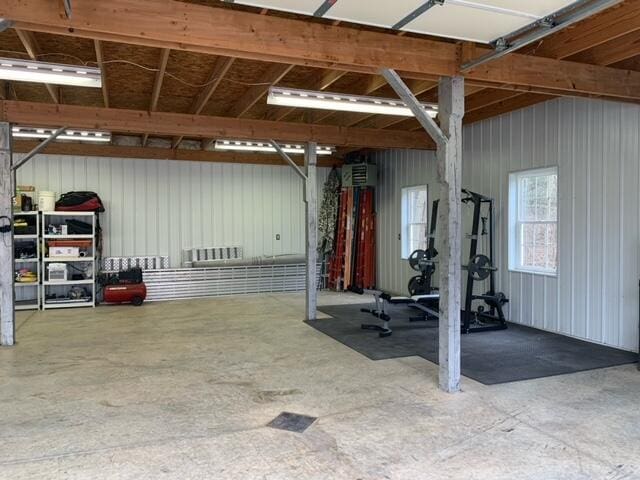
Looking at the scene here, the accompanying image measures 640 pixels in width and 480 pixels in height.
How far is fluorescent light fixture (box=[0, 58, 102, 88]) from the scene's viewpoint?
4.30m

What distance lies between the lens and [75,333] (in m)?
6.61

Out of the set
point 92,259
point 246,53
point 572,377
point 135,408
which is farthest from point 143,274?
point 572,377

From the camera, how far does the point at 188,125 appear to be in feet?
21.4

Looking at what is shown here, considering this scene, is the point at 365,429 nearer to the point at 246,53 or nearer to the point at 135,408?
the point at 135,408

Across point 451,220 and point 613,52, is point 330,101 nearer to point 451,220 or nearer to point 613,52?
point 451,220

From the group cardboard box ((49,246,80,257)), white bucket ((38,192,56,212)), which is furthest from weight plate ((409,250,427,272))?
white bucket ((38,192,56,212))

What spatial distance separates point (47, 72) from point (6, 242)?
2.50m

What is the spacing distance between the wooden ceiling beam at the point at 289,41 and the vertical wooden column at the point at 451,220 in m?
0.26

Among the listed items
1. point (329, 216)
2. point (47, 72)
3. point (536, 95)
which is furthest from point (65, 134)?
point (536, 95)

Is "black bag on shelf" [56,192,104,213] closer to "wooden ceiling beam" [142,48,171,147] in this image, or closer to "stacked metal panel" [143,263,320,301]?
"stacked metal panel" [143,263,320,301]

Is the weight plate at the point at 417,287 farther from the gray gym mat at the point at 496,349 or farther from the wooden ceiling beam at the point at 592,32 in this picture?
the wooden ceiling beam at the point at 592,32

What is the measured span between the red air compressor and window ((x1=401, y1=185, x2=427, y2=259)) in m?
5.14

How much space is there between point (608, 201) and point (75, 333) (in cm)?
700

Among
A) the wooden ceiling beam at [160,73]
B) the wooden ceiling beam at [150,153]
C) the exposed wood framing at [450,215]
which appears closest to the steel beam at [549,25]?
the exposed wood framing at [450,215]
